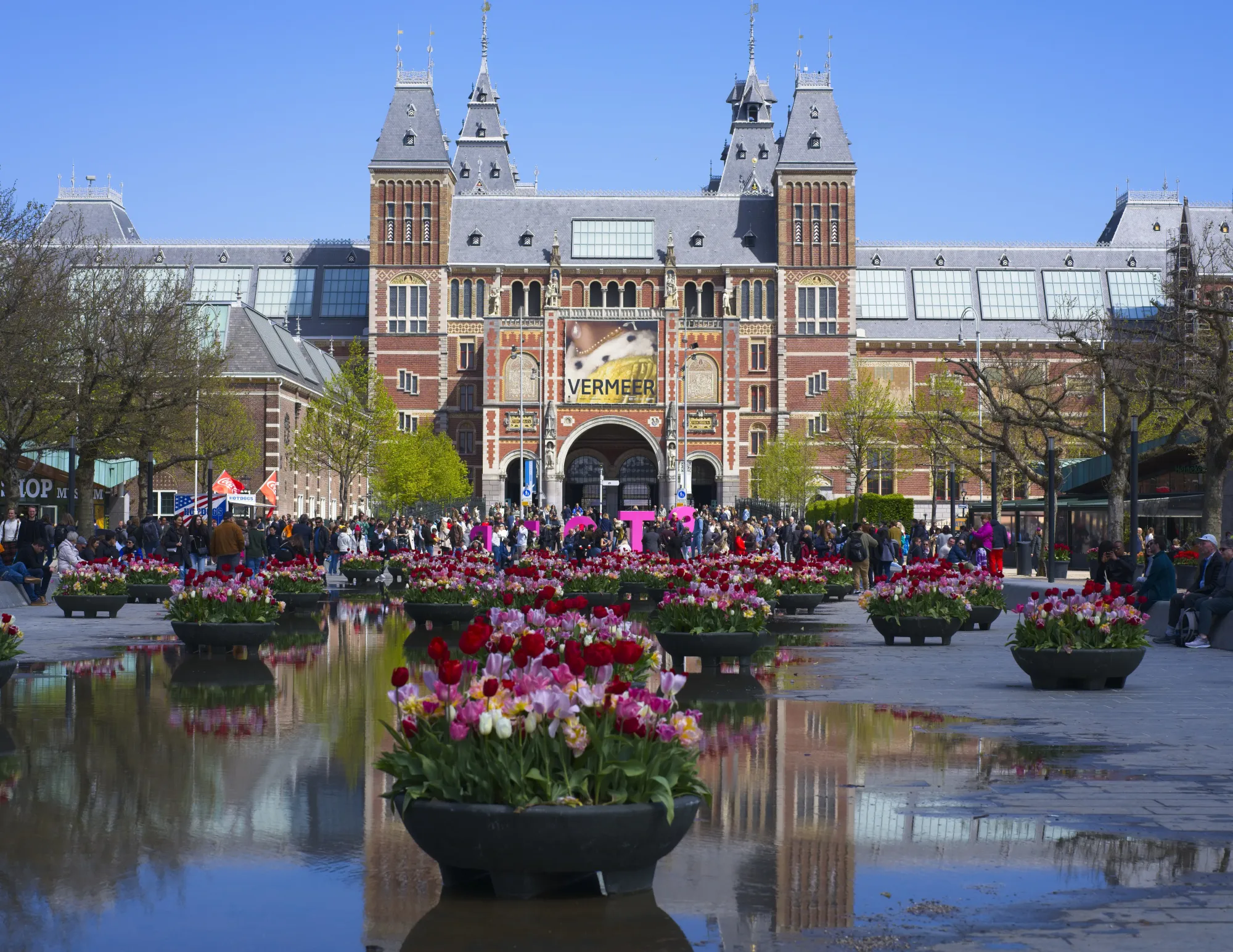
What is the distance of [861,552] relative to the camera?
30.5m

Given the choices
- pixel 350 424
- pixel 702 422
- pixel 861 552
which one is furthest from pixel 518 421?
pixel 861 552

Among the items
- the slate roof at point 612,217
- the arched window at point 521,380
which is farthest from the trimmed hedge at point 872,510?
the slate roof at point 612,217

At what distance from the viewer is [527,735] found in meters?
5.81

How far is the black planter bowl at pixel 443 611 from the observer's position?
20.2m

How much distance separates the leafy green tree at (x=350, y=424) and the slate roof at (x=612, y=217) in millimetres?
22527

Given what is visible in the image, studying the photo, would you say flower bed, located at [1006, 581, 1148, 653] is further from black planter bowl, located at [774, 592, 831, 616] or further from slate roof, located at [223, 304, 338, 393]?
slate roof, located at [223, 304, 338, 393]

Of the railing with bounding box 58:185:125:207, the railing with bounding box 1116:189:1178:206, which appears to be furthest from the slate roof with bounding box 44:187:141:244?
the railing with bounding box 1116:189:1178:206

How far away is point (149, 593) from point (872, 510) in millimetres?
42912

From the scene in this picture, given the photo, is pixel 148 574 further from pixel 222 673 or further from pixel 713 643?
pixel 713 643

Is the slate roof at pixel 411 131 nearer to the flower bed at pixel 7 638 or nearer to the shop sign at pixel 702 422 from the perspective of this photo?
the shop sign at pixel 702 422

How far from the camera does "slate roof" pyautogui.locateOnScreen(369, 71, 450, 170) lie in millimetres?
80938

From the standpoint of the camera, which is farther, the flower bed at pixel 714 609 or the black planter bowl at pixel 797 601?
the black planter bowl at pixel 797 601

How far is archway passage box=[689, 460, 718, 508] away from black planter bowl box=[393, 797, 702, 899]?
71.7m

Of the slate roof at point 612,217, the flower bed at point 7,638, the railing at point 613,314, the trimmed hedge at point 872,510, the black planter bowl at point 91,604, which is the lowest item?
the black planter bowl at point 91,604
